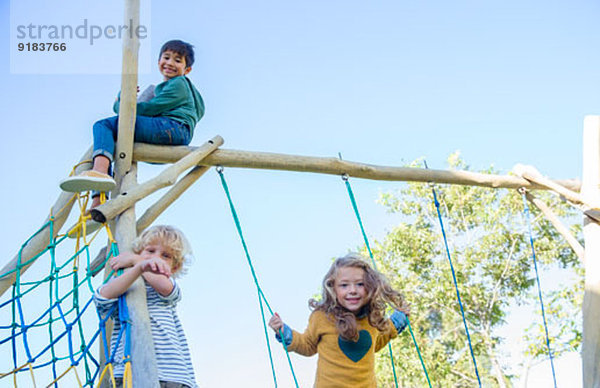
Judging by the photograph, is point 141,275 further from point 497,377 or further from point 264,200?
point 497,377

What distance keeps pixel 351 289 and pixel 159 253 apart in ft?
2.66

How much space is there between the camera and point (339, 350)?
2.81m

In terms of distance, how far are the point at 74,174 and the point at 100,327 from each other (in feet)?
2.77

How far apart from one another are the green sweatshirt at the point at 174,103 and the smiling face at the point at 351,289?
3.56 feet

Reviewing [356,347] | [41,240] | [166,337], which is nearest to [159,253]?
[166,337]

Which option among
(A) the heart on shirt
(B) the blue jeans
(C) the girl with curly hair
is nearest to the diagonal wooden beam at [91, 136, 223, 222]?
(B) the blue jeans

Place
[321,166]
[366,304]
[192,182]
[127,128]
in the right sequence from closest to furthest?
[366,304] < [127,128] < [192,182] < [321,166]

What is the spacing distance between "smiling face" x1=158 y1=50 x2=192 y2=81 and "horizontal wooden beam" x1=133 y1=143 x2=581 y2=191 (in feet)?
1.41

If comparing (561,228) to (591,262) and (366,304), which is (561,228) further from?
(366,304)

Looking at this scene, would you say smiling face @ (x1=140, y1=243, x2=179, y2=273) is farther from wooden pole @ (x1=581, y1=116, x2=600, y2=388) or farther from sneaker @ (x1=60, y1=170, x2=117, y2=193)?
wooden pole @ (x1=581, y1=116, x2=600, y2=388)

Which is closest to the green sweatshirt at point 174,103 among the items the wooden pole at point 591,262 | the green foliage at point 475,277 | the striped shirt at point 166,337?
the striped shirt at point 166,337

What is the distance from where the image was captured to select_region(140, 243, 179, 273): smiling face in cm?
262

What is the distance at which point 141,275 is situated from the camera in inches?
99.3

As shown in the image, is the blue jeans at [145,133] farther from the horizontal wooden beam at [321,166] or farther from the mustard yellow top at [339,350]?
the mustard yellow top at [339,350]
